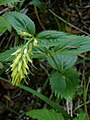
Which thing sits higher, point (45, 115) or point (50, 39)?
point (50, 39)

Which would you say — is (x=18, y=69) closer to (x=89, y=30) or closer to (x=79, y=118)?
(x=79, y=118)

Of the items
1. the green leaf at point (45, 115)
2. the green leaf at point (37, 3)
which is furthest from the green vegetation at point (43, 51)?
the green leaf at point (37, 3)

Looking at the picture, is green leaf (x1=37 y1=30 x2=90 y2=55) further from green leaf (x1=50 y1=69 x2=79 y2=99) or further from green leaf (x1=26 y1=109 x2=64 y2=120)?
green leaf (x1=26 y1=109 x2=64 y2=120)

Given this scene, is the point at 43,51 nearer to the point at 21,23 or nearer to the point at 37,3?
the point at 21,23

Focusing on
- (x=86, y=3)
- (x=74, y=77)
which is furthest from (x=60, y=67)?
(x=86, y=3)

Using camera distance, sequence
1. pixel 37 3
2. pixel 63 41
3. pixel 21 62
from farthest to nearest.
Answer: pixel 37 3 → pixel 63 41 → pixel 21 62

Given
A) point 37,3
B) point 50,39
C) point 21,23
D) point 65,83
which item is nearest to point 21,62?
point 50,39

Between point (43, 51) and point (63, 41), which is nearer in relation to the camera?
point (63, 41)
